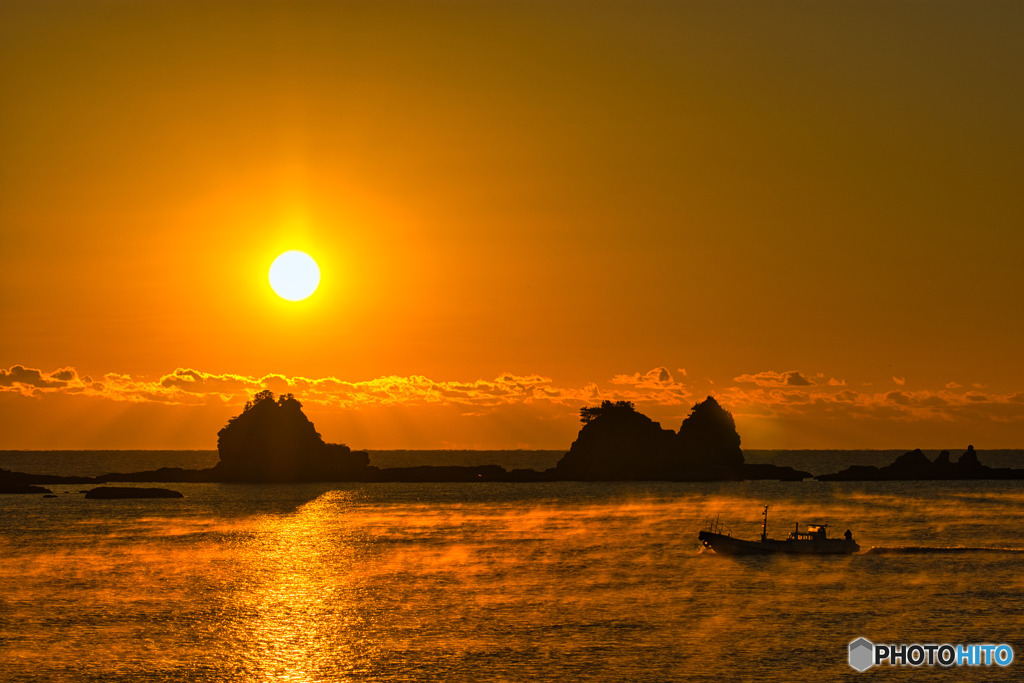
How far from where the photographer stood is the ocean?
49844 mm

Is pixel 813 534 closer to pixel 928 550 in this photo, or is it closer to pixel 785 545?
pixel 785 545

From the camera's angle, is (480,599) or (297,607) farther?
(480,599)

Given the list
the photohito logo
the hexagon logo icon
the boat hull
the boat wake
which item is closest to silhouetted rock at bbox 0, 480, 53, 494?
the boat hull

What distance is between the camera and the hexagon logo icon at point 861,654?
1908 inches

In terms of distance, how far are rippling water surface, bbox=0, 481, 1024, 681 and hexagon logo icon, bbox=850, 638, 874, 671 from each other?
0.67 m

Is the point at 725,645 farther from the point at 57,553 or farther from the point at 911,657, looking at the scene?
the point at 57,553

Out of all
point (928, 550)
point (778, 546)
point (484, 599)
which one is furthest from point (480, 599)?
point (928, 550)

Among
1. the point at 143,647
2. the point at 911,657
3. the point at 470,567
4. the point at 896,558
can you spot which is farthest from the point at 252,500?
the point at 911,657

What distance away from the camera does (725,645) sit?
5256 cm

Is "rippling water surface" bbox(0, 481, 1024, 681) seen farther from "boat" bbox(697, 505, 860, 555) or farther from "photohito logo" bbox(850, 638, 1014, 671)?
"boat" bbox(697, 505, 860, 555)

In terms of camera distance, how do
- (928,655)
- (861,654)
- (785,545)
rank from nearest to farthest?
(861,654) < (928,655) < (785,545)

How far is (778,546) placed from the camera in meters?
94.2

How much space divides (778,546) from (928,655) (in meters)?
43.7

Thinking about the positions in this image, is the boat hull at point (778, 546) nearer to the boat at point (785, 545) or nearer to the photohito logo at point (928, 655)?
the boat at point (785, 545)
